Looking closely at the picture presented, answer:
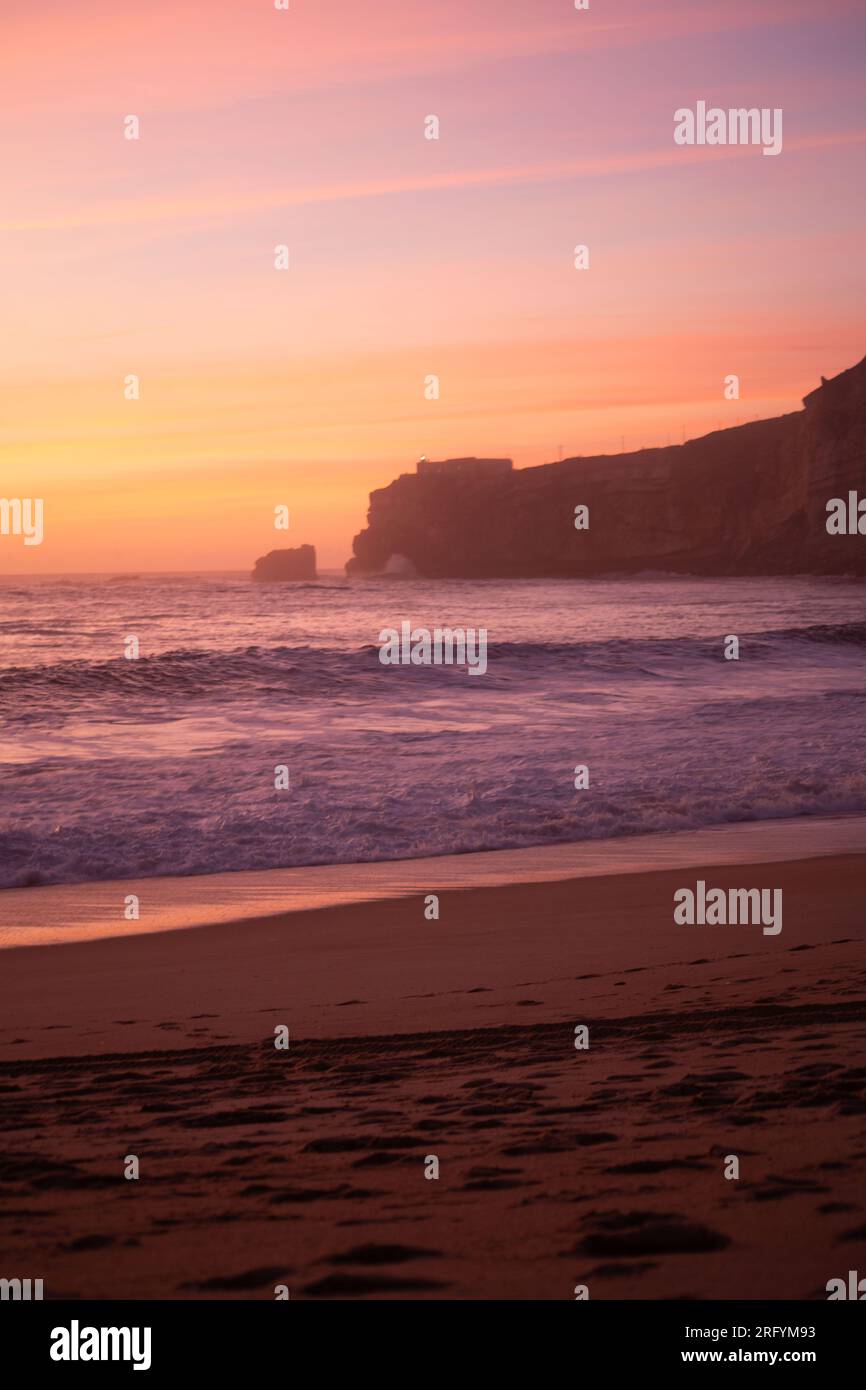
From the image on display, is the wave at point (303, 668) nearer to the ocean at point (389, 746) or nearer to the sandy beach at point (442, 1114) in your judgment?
the ocean at point (389, 746)

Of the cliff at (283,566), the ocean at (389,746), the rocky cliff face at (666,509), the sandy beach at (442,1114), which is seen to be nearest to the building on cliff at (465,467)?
the rocky cliff face at (666,509)

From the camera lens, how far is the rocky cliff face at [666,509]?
89500mm

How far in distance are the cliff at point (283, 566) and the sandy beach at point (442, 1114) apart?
128m

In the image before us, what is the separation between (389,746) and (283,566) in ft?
395

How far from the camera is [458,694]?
21766mm

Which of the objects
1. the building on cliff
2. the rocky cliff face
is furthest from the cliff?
the building on cliff

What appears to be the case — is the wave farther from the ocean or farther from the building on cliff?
the building on cliff

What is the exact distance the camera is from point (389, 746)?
621 inches

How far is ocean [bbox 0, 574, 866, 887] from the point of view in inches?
436

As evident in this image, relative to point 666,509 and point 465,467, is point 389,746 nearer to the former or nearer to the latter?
point 666,509

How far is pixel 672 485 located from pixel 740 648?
82.9 m


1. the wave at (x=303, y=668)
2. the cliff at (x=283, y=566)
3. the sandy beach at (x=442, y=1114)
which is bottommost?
the sandy beach at (x=442, y=1114)

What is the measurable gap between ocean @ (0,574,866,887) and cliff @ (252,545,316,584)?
100331 millimetres
